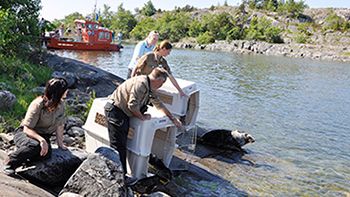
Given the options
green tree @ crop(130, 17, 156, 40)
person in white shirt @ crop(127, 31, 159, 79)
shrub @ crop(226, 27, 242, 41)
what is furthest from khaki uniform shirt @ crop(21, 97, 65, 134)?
green tree @ crop(130, 17, 156, 40)

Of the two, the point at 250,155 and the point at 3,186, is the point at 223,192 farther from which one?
the point at 3,186

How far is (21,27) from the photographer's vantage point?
1153 cm

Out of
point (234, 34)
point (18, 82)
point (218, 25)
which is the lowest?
point (18, 82)

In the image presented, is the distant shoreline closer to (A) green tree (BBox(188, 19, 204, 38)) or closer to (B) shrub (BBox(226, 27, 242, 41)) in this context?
(B) shrub (BBox(226, 27, 242, 41))

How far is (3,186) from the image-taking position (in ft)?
11.8

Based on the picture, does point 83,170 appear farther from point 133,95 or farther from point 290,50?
point 290,50

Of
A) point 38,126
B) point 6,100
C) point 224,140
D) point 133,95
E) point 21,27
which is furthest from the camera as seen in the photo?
point 21,27

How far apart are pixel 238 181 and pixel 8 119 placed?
14.1 ft

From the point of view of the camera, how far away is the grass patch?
6.61 m

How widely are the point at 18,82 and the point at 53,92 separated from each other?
16.6 ft

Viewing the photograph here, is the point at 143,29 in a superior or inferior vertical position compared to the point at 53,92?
inferior

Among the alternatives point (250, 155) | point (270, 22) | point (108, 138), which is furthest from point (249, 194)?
point (270, 22)

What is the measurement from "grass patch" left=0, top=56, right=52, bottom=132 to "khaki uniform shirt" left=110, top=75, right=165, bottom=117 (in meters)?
2.39

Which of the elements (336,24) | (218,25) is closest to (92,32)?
(218,25)
